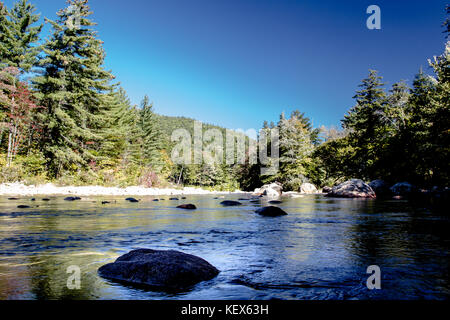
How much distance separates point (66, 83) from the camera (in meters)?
22.8

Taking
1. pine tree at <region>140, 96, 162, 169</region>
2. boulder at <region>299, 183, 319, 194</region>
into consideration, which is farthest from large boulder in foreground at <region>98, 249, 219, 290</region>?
pine tree at <region>140, 96, 162, 169</region>

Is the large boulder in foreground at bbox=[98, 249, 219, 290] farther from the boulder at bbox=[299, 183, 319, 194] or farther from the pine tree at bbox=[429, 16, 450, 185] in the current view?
the boulder at bbox=[299, 183, 319, 194]

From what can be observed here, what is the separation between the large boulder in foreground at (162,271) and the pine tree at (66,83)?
72.9 feet

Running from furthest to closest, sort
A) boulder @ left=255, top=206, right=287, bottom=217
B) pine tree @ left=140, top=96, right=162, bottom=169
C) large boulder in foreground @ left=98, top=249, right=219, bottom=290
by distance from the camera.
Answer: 1. pine tree @ left=140, top=96, right=162, bottom=169
2. boulder @ left=255, top=206, right=287, bottom=217
3. large boulder in foreground @ left=98, top=249, right=219, bottom=290

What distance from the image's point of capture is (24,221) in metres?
7.31

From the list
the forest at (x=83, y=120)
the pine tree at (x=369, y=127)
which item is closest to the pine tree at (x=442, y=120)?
the forest at (x=83, y=120)

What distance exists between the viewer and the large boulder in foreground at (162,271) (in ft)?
10.3

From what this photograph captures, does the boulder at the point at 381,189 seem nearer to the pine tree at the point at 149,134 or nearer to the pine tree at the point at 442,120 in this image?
the pine tree at the point at 442,120

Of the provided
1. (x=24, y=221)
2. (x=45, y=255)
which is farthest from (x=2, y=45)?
(x=45, y=255)

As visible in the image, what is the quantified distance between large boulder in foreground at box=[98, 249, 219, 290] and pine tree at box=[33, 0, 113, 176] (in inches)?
875

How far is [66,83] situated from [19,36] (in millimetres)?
11821

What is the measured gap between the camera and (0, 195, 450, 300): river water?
284 cm
